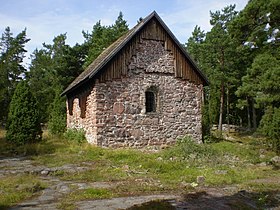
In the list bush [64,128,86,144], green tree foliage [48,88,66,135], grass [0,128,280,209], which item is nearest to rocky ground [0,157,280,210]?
grass [0,128,280,209]

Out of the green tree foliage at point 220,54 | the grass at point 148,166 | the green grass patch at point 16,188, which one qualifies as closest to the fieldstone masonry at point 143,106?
the grass at point 148,166

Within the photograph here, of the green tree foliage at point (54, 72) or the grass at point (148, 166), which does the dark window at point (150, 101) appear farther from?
the green tree foliage at point (54, 72)

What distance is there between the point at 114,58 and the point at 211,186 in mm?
9100

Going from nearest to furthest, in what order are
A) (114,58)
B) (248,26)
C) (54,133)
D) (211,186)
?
1. (211,186)
2. (114,58)
3. (248,26)
4. (54,133)

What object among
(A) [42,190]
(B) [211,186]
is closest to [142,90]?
(B) [211,186]

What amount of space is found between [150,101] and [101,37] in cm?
2529

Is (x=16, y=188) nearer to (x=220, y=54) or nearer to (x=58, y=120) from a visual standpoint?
(x=58, y=120)

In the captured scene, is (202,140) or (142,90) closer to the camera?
(142,90)

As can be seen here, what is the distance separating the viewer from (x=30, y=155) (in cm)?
1506

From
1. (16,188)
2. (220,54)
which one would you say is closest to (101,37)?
(220,54)

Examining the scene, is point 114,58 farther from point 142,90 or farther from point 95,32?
point 95,32

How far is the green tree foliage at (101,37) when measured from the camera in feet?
121

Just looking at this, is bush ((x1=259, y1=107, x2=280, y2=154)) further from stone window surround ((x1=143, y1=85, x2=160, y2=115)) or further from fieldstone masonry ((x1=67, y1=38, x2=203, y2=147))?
stone window surround ((x1=143, y1=85, x2=160, y2=115))

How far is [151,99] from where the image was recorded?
695 inches
